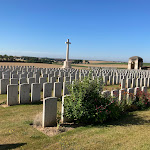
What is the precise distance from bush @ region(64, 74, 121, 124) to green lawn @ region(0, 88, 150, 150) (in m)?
0.24

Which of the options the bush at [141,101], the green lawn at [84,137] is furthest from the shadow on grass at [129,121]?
the bush at [141,101]

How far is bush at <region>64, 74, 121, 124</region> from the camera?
3990 mm

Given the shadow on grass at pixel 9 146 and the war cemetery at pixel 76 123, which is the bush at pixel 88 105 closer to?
the war cemetery at pixel 76 123

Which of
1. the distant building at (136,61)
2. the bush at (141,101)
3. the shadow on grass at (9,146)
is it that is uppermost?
the distant building at (136,61)

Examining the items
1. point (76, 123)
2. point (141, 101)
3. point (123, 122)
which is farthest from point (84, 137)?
point (141, 101)

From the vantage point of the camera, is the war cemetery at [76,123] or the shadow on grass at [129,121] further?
the shadow on grass at [129,121]

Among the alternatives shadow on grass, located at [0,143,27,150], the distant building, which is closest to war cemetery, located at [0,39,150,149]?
shadow on grass, located at [0,143,27,150]

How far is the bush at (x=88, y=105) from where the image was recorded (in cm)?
399

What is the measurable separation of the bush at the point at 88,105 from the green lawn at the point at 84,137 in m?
0.24

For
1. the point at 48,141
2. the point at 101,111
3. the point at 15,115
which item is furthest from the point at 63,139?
the point at 15,115

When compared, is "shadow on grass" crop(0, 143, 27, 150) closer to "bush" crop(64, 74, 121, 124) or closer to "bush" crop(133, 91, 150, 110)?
"bush" crop(64, 74, 121, 124)

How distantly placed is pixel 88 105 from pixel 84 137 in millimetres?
954

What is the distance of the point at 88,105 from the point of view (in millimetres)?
4098

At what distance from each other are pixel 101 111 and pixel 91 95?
51 cm
